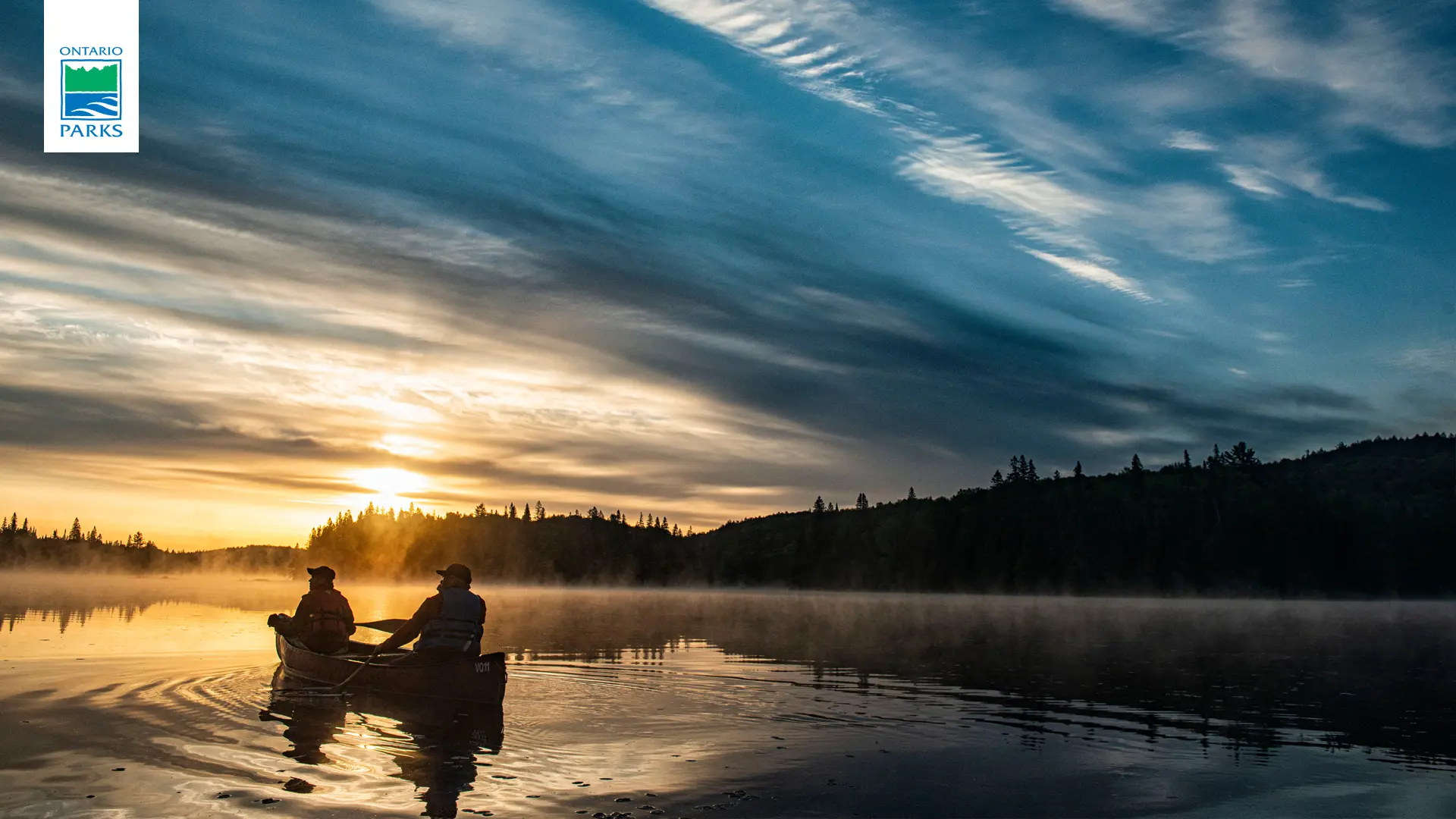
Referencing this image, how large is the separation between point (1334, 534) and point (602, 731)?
17772 cm

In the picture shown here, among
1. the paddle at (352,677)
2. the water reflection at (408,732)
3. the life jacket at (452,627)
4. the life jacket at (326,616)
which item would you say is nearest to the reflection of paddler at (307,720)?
the water reflection at (408,732)

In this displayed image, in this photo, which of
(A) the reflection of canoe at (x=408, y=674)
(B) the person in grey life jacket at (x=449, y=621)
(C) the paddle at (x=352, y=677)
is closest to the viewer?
(A) the reflection of canoe at (x=408, y=674)

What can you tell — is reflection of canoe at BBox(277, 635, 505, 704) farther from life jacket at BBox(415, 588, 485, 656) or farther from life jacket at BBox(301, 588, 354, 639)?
life jacket at BBox(415, 588, 485, 656)

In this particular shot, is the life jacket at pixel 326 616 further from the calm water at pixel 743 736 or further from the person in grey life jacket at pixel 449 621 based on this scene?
the person in grey life jacket at pixel 449 621

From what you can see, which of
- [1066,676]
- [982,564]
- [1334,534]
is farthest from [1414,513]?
[1066,676]

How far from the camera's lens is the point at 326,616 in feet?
100

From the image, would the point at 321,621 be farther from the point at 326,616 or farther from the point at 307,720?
the point at 307,720

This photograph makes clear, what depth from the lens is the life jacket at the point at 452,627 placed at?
25875 mm

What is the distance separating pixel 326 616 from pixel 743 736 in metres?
16.0

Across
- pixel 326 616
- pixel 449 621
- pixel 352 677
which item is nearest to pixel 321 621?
pixel 326 616

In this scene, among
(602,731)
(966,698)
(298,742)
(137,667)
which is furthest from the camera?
(137,667)

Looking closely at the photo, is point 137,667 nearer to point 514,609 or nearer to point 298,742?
point 298,742

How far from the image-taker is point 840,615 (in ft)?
286

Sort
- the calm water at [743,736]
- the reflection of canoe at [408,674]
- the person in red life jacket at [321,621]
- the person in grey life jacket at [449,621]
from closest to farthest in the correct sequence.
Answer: the calm water at [743,736] < the reflection of canoe at [408,674] < the person in grey life jacket at [449,621] < the person in red life jacket at [321,621]
